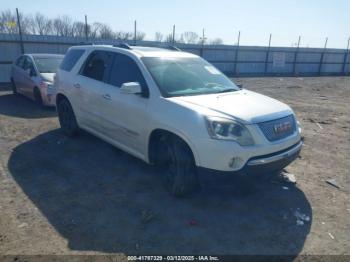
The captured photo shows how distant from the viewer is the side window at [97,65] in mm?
5277

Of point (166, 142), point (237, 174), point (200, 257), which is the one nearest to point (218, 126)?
point (237, 174)

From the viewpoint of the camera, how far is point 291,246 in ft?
10.8

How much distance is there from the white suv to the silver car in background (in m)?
3.54

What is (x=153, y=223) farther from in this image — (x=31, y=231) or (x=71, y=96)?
(x=71, y=96)

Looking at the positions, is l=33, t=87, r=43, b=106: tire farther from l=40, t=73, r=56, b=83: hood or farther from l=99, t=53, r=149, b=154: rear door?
l=99, t=53, r=149, b=154: rear door

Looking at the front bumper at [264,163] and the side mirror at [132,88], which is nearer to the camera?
the front bumper at [264,163]

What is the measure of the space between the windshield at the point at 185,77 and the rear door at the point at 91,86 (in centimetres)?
103

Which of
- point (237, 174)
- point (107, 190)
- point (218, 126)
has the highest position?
point (218, 126)

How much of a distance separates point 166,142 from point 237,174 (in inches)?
42.1

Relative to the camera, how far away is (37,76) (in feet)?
30.3

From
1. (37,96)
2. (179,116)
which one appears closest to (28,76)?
(37,96)

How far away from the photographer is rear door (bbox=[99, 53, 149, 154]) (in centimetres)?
441

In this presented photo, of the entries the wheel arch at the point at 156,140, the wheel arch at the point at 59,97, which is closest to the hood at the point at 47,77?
the wheel arch at the point at 59,97

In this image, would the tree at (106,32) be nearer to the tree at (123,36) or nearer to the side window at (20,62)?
the tree at (123,36)
